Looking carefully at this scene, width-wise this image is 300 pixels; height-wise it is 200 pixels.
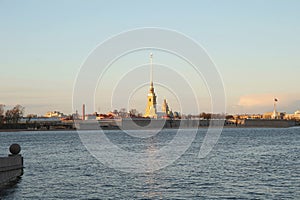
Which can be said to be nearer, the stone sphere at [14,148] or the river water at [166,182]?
the river water at [166,182]

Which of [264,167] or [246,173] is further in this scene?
[264,167]

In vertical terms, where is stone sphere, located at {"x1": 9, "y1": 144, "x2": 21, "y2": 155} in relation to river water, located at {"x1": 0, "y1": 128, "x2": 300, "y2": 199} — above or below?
above

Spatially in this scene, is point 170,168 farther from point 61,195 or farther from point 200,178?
point 61,195

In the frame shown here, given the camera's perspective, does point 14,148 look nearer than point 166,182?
No

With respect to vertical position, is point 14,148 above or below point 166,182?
above

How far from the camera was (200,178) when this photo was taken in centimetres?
4275

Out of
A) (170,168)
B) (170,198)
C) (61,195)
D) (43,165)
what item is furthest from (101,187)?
(43,165)

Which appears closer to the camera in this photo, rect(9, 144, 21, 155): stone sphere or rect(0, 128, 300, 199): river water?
rect(0, 128, 300, 199): river water

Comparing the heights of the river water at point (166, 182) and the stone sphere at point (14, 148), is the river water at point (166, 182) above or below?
below

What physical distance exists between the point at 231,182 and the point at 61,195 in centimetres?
1362

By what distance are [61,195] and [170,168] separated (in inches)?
729

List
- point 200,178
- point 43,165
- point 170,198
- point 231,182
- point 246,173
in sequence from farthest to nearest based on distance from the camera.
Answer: point 43,165
point 246,173
point 200,178
point 231,182
point 170,198

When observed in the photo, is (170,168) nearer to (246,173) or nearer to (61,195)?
(246,173)

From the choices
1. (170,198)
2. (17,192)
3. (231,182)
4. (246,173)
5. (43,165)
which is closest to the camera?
(170,198)
